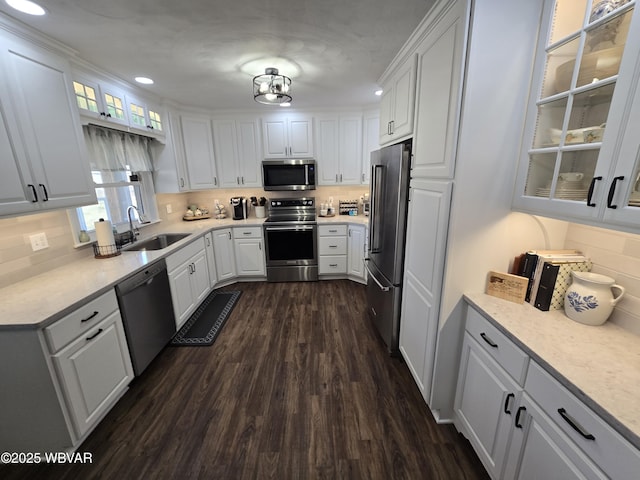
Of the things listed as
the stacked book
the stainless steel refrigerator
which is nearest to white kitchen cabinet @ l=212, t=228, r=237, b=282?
the stainless steel refrigerator

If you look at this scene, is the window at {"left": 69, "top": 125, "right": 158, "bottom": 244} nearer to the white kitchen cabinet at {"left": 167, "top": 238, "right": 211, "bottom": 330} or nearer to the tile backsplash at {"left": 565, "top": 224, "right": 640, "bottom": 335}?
the white kitchen cabinet at {"left": 167, "top": 238, "right": 211, "bottom": 330}

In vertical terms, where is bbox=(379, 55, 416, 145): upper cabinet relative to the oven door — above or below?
above

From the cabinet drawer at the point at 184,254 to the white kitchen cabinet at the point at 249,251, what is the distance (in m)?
0.58

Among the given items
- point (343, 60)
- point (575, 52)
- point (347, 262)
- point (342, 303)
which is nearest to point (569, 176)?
point (575, 52)

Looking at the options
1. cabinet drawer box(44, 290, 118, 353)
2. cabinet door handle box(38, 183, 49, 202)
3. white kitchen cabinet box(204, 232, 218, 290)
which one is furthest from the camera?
white kitchen cabinet box(204, 232, 218, 290)

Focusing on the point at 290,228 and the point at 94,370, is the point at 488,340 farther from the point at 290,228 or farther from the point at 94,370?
the point at 290,228

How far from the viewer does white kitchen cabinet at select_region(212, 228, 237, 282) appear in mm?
3566

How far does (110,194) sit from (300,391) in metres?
2.70

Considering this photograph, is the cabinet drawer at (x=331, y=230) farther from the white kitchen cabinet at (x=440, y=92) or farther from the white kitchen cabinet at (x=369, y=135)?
the white kitchen cabinet at (x=440, y=92)

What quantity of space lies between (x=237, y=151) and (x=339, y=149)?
1.50m

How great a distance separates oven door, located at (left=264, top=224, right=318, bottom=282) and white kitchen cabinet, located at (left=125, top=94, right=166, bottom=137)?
1716 millimetres

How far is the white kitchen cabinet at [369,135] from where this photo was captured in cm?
362

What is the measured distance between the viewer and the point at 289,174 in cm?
375

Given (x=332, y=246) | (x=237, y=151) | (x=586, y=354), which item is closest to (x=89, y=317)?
(x=586, y=354)
